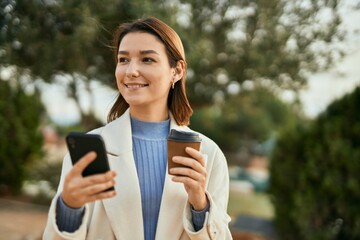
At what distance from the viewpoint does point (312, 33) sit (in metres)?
6.90

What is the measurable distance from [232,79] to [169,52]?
607 centimetres

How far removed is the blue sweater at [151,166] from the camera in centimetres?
181

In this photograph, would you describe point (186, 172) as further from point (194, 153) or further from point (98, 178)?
point (98, 178)

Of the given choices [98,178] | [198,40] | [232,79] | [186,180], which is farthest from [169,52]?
[232,79]

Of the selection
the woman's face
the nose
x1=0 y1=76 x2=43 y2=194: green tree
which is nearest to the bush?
the woman's face

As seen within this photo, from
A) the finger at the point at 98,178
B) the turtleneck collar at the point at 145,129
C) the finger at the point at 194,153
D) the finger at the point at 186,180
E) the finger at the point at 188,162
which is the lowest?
the finger at the point at 98,178

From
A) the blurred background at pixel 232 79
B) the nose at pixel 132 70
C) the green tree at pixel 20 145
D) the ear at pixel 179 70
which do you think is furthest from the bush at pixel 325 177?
the green tree at pixel 20 145

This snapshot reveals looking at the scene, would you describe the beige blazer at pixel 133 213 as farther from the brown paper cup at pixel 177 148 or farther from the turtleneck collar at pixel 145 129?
the brown paper cup at pixel 177 148

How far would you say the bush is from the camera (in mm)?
5523

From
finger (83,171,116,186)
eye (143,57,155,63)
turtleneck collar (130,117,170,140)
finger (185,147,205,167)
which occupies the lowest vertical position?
finger (83,171,116,186)

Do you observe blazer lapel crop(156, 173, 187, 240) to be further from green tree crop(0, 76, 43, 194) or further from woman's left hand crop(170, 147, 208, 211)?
green tree crop(0, 76, 43, 194)

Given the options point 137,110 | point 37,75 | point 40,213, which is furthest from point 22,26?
point 40,213

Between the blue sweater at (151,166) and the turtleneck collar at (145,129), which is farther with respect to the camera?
the turtleneck collar at (145,129)

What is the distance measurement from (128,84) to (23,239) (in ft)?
17.5
